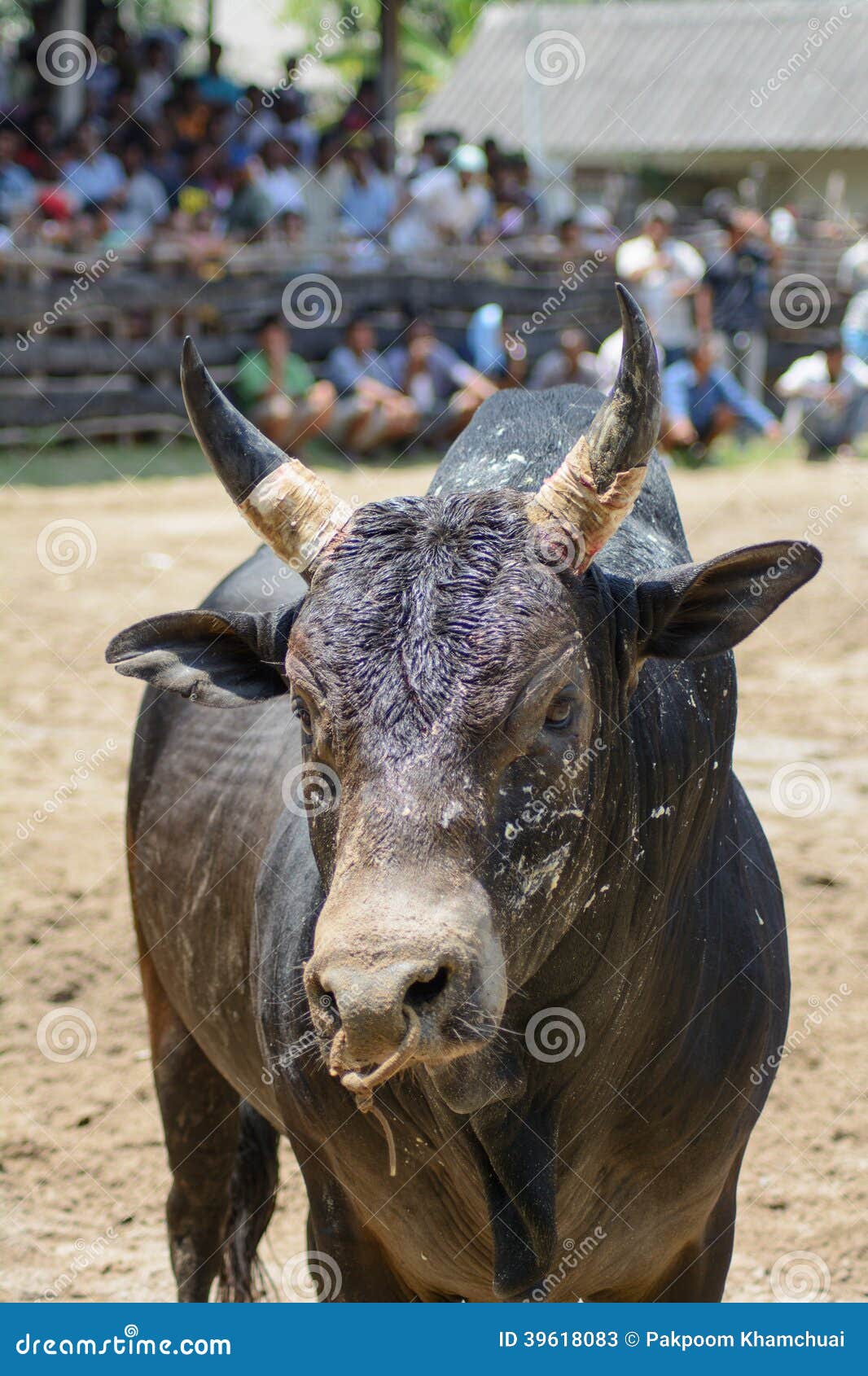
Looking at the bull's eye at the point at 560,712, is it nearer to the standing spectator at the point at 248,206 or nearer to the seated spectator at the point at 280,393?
the seated spectator at the point at 280,393

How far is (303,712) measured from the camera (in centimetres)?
284

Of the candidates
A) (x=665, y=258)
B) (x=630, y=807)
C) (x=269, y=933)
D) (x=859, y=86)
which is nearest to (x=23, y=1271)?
(x=269, y=933)

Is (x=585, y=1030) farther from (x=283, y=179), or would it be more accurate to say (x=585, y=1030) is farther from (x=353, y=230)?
(x=353, y=230)

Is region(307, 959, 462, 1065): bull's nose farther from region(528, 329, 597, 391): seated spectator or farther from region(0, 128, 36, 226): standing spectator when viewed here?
region(528, 329, 597, 391): seated spectator

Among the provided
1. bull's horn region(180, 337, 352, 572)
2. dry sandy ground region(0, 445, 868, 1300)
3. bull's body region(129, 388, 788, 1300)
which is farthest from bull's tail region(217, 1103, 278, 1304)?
bull's horn region(180, 337, 352, 572)

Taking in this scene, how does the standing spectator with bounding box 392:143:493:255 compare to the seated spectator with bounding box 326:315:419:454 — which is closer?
the seated spectator with bounding box 326:315:419:454

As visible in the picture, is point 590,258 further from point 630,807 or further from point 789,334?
point 630,807

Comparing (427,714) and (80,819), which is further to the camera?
(80,819)

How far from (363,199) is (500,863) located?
16396 millimetres

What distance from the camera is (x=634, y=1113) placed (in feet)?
10.6

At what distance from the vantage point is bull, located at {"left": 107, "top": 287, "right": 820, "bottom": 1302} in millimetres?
2490

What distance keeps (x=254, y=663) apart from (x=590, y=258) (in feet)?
58.3

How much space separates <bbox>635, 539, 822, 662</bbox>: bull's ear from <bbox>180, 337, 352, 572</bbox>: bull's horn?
2.06 ft

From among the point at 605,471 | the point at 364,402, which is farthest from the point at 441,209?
the point at 605,471
